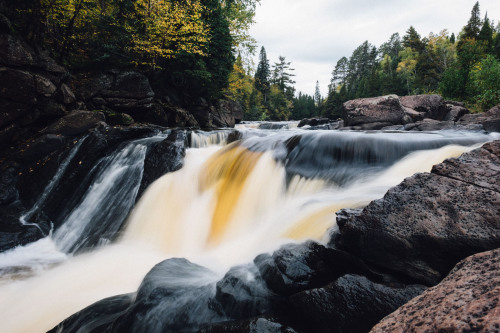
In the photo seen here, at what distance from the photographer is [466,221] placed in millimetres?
1870

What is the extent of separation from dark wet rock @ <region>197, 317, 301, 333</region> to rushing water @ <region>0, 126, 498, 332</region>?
0.51 m

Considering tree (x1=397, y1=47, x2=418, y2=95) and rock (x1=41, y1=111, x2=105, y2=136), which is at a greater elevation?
tree (x1=397, y1=47, x2=418, y2=95)

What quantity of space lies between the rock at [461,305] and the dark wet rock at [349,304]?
46cm

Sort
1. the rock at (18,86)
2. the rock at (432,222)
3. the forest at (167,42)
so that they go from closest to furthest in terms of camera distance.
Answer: the rock at (432,222), the rock at (18,86), the forest at (167,42)

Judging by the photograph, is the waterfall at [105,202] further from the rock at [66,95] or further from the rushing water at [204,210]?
the rock at [66,95]

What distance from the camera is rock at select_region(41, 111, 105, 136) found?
7090 mm

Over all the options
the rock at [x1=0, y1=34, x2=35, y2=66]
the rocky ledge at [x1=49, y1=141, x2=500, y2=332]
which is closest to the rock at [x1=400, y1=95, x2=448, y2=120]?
the rocky ledge at [x1=49, y1=141, x2=500, y2=332]

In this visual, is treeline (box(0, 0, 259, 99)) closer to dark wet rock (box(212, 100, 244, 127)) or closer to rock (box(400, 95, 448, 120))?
dark wet rock (box(212, 100, 244, 127))

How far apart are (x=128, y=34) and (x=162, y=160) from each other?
8.95 metres

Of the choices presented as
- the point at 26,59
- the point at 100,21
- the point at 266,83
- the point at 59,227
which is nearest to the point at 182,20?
the point at 100,21

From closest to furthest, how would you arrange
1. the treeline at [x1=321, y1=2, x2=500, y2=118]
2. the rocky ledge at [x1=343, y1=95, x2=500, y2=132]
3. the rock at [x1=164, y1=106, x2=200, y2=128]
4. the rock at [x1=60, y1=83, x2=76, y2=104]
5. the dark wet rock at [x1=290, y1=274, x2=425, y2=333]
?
1. the dark wet rock at [x1=290, y1=274, x2=425, y2=333]
2. the rock at [x1=60, y1=83, x2=76, y2=104]
3. the rocky ledge at [x1=343, y1=95, x2=500, y2=132]
4. the rock at [x1=164, y1=106, x2=200, y2=128]
5. the treeline at [x1=321, y1=2, x2=500, y2=118]

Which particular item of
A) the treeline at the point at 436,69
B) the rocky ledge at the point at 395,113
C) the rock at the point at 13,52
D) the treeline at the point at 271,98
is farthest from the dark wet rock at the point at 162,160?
the treeline at the point at 271,98

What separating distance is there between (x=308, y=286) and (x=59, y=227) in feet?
17.4

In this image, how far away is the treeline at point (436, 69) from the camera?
15664 millimetres
